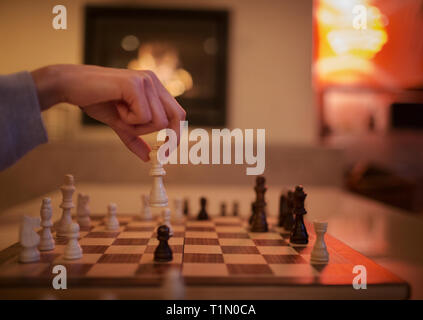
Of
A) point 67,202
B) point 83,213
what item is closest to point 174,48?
point 83,213

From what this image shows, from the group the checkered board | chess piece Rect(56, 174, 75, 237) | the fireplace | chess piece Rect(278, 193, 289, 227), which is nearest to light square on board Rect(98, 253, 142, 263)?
the checkered board

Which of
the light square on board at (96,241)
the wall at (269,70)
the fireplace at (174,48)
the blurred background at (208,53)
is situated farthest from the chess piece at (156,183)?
the wall at (269,70)

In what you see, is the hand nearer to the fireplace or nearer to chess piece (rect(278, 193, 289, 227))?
chess piece (rect(278, 193, 289, 227))

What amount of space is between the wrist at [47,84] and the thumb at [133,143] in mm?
249

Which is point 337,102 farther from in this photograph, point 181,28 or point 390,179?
point 181,28

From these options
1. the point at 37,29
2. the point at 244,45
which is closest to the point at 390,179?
the point at 244,45

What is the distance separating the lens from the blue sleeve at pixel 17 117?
0.77m

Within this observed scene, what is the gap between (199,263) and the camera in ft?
2.83

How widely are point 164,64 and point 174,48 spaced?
0.20 m

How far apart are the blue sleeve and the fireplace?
3.37 meters

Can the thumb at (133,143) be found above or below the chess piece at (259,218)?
above

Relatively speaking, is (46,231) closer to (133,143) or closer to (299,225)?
(133,143)

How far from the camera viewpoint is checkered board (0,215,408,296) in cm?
74

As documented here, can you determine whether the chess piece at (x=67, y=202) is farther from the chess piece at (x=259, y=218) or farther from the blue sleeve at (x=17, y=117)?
the chess piece at (x=259, y=218)
